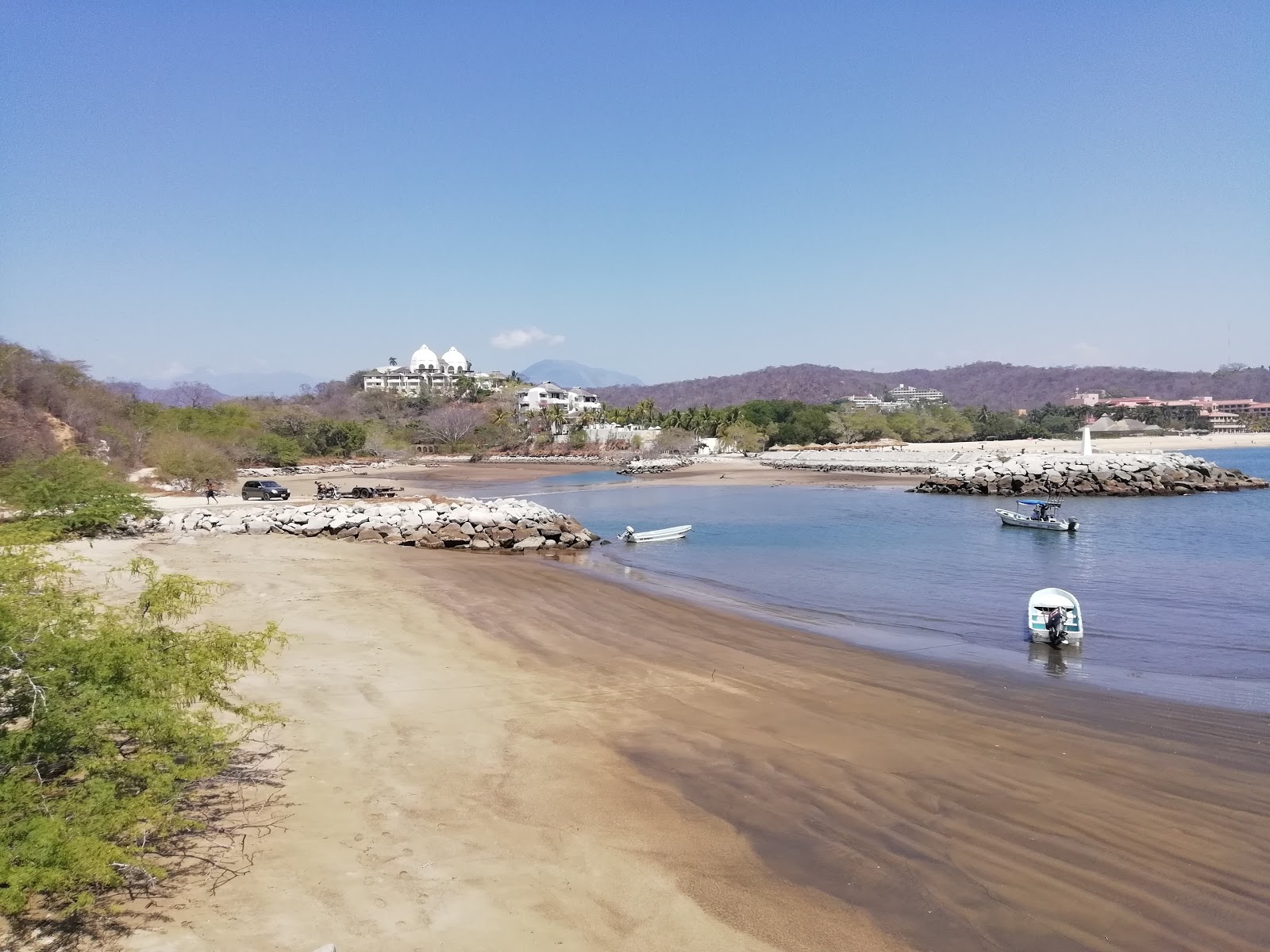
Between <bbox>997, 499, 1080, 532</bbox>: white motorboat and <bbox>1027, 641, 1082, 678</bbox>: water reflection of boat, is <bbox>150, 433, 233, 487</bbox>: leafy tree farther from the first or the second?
<bbox>1027, 641, 1082, 678</bbox>: water reflection of boat

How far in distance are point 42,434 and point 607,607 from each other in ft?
110

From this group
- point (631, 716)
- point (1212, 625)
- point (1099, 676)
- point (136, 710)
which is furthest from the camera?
point (1212, 625)

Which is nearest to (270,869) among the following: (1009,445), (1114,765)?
(1114,765)

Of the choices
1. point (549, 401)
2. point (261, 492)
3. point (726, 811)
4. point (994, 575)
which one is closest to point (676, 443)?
point (549, 401)

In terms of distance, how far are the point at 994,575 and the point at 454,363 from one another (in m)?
174

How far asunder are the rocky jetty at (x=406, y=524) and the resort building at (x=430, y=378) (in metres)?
99.5

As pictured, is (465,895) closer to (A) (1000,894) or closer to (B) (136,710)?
(B) (136,710)

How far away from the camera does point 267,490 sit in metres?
39.1

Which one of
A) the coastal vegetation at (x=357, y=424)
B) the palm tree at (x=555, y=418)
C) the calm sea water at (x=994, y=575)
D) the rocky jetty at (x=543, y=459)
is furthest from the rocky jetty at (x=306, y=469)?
the palm tree at (x=555, y=418)

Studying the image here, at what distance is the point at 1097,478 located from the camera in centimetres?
5378

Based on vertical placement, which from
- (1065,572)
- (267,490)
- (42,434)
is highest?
(42,434)

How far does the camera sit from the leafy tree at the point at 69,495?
2230 cm

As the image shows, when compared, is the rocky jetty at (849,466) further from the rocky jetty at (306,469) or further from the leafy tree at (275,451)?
the leafy tree at (275,451)

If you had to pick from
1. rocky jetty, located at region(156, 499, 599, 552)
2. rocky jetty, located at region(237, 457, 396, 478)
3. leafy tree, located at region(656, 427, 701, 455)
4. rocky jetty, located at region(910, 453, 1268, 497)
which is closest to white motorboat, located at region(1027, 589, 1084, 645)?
rocky jetty, located at region(156, 499, 599, 552)
